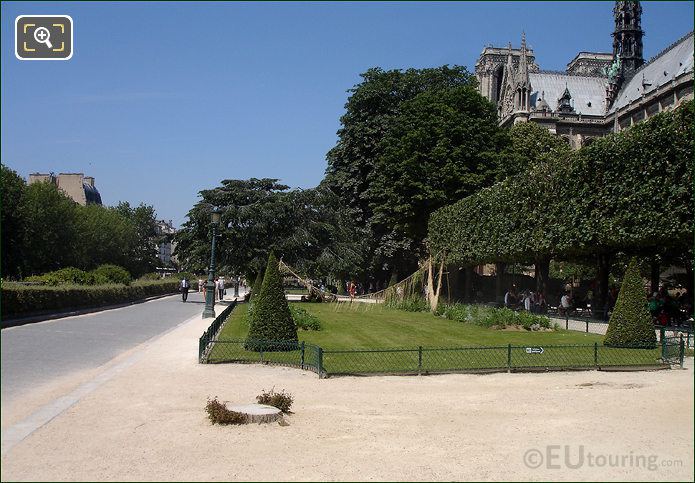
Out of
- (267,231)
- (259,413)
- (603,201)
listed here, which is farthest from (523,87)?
(259,413)

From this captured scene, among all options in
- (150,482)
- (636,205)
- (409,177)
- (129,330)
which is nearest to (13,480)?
(150,482)

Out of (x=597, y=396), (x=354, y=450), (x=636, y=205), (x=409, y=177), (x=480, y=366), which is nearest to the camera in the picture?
(x=354, y=450)

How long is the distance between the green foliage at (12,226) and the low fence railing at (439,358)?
4128 centimetres

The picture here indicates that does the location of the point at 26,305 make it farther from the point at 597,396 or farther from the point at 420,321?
the point at 597,396

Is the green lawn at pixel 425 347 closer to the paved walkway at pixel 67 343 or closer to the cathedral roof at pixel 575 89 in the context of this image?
the paved walkway at pixel 67 343

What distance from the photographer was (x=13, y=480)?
7.23 meters

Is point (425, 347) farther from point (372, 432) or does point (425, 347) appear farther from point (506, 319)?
point (506, 319)

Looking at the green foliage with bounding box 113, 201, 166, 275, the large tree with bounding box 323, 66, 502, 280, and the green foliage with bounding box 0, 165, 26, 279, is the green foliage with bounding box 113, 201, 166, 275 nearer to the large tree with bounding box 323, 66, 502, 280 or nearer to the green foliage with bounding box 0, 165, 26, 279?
the green foliage with bounding box 0, 165, 26, 279

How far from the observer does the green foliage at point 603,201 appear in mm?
25875

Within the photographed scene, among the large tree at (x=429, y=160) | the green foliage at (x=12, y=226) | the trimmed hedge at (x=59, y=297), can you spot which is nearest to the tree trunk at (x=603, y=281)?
the large tree at (x=429, y=160)

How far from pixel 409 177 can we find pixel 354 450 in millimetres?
39951

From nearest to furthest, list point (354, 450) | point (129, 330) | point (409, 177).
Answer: point (354, 450) → point (129, 330) → point (409, 177)

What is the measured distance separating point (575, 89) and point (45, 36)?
98124mm

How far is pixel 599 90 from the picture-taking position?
9512cm
